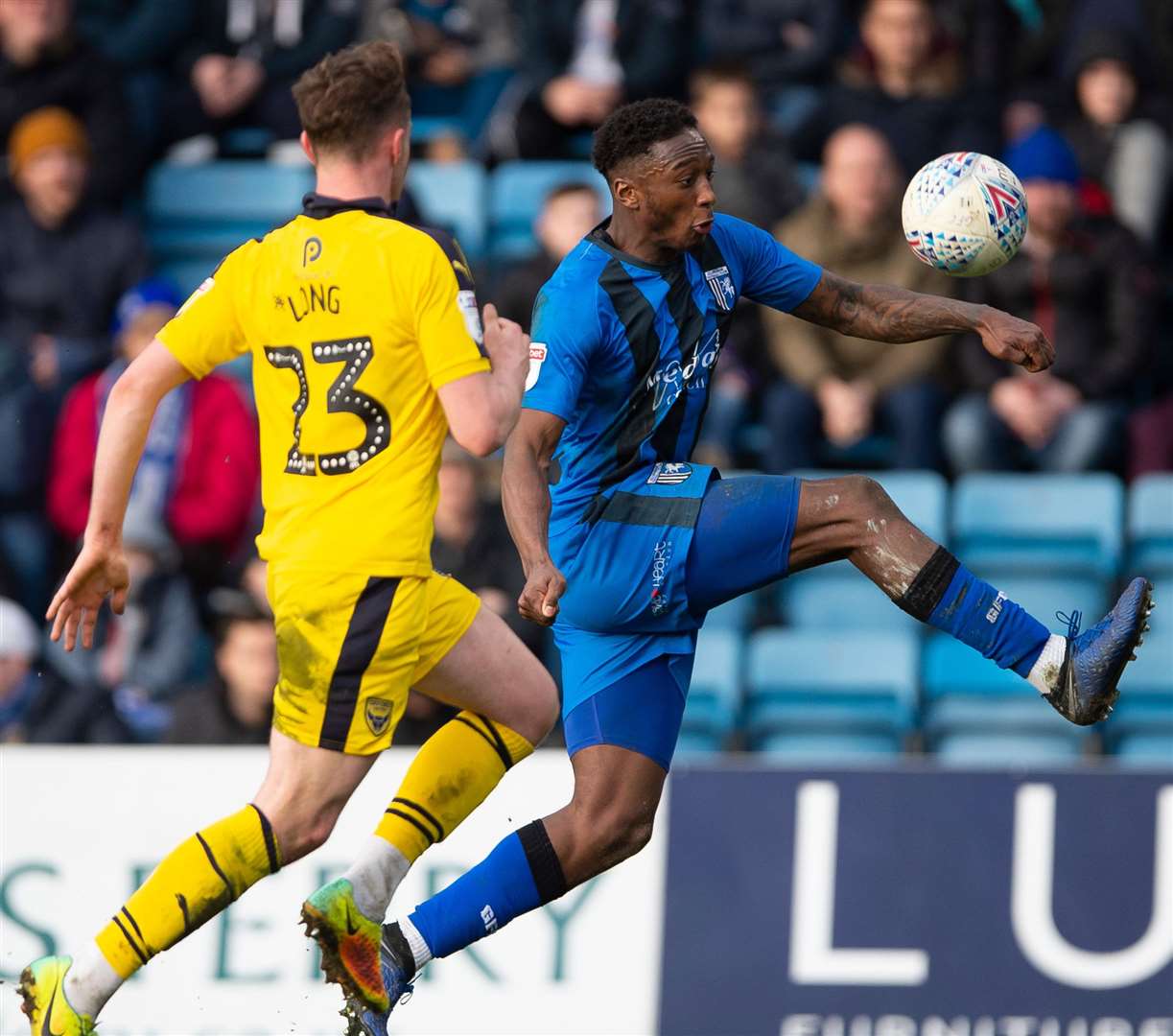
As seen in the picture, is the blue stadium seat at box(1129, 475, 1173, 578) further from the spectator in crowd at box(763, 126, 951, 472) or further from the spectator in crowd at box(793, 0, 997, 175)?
the spectator in crowd at box(793, 0, 997, 175)

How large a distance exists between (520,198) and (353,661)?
604cm

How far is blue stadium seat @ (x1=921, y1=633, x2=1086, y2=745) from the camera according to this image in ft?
31.4

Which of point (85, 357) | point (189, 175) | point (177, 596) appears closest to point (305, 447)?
point (177, 596)

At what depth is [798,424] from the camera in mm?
10086

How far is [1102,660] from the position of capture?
6.00 metres

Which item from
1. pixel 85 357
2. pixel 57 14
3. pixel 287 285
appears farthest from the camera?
pixel 57 14

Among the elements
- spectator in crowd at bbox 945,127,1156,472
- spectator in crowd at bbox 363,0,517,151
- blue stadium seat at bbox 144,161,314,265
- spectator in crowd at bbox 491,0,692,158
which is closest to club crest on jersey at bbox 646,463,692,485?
spectator in crowd at bbox 945,127,1156,472

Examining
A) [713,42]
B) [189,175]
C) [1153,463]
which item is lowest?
[1153,463]

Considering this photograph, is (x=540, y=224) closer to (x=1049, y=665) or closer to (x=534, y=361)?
(x=534, y=361)

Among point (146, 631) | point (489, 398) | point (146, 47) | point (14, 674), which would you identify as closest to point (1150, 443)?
point (146, 631)

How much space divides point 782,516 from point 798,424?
3961 mm

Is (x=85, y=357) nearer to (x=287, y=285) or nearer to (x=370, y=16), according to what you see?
(x=370, y=16)

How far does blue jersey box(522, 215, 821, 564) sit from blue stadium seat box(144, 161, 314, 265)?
225 inches

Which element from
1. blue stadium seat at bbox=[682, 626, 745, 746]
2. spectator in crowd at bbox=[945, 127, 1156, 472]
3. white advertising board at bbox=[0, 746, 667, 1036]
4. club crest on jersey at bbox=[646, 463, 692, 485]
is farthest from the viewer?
spectator in crowd at bbox=[945, 127, 1156, 472]
